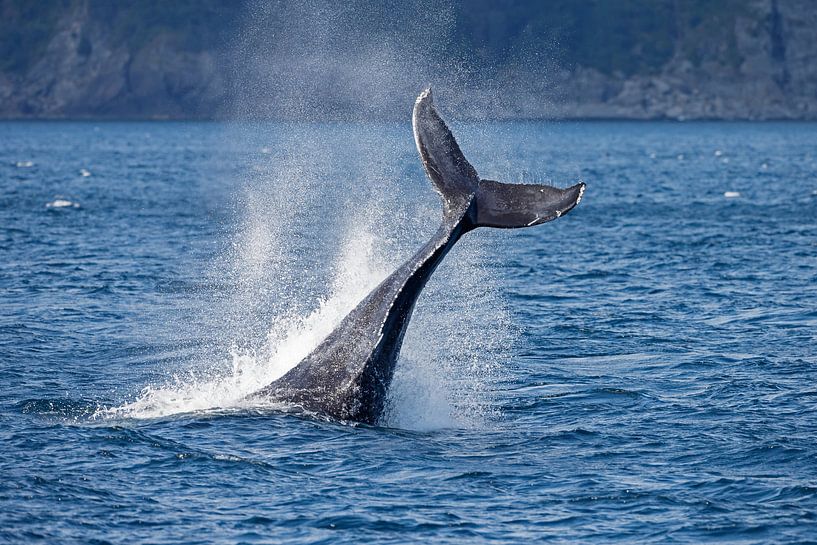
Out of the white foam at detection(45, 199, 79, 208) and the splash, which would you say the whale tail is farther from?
the white foam at detection(45, 199, 79, 208)

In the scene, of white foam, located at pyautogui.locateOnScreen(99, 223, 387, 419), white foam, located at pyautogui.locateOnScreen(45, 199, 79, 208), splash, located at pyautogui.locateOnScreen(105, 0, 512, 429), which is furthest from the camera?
white foam, located at pyautogui.locateOnScreen(45, 199, 79, 208)

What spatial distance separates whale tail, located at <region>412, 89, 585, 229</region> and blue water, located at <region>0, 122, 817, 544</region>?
2891mm

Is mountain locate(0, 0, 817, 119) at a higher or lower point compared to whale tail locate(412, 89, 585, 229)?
higher

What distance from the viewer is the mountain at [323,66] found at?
525 feet

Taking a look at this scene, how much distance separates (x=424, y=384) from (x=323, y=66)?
136001 mm

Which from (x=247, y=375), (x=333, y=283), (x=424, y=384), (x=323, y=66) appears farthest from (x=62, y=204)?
(x=323, y=66)

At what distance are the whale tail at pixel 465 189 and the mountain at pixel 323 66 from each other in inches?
5395

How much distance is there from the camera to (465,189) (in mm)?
15836

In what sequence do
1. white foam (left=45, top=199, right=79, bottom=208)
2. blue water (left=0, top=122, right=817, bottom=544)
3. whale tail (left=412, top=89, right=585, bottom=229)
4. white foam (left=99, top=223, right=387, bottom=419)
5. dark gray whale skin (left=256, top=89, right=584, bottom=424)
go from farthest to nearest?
white foam (left=45, top=199, right=79, bottom=208) < white foam (left=99, top=223, right=387, bottom=419) < dark gray whale skin (left=256, top=89, right=584, bottom=424) < whale tail (left=412, top=89, right=585, bottom=229) < blue water (left=0, top=122, right=817, bottom=544)

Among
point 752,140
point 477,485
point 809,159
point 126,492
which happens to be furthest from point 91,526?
point 752,140

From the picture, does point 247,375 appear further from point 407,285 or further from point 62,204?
point 62,204

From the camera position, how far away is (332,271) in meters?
31.5

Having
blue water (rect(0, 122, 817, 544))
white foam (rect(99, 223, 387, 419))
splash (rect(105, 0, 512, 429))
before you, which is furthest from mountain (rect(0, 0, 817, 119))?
white foam (rect(99, 223, 387, 419))

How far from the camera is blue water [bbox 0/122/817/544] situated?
1317 centimetres
